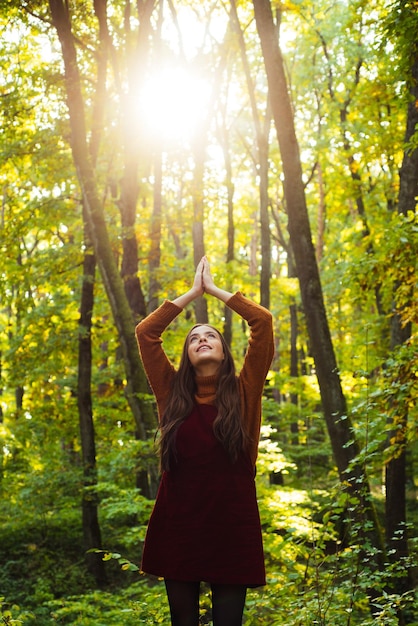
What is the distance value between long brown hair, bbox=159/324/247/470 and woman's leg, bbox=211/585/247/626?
0.55m

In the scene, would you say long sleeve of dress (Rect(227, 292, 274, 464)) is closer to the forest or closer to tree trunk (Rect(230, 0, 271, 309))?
the forest

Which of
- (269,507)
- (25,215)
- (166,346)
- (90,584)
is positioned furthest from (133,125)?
(90,584)

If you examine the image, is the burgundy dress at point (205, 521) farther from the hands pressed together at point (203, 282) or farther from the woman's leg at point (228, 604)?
the hands pressed together at point (203, 282)

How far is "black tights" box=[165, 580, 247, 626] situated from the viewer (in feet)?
9.29

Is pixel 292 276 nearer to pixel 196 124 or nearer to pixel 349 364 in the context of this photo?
pixel 349 364

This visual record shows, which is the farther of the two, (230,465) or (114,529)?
(114,529)

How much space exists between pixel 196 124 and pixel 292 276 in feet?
22.1

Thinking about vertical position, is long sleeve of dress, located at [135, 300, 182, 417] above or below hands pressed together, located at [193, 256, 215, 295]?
below

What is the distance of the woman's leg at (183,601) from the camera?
2.93m

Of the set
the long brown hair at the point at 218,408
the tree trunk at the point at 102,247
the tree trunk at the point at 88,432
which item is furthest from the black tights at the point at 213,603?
the tree trunk at the point at 88,432

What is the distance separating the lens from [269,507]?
8117 mm

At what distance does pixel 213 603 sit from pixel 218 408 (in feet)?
2.79

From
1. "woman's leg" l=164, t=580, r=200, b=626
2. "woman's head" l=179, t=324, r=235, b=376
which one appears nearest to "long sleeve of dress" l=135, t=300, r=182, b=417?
"woman's head" l=179, t=324, r=235, b=376

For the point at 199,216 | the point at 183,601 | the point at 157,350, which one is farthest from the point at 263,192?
the point at 183,601
